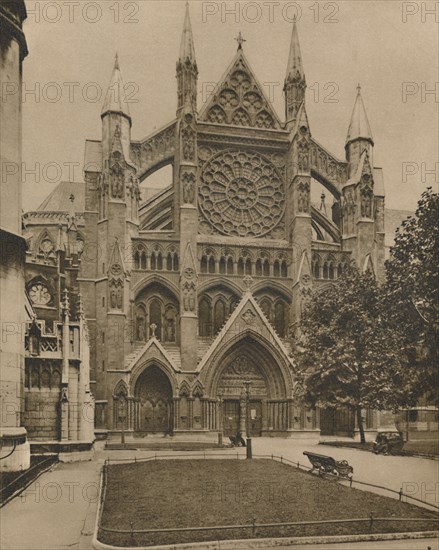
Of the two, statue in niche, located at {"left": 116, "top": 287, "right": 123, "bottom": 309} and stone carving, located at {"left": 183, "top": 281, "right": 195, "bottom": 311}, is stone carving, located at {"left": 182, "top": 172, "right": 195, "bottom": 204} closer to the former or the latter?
stone carving, located at {"left": 183, "top": 281, "right": 195, "bottom": 311}

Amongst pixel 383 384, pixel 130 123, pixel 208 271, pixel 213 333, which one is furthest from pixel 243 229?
pixel 383 384

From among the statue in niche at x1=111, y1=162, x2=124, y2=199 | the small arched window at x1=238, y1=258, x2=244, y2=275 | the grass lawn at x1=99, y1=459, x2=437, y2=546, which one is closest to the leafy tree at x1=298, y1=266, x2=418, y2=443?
the small arched window at x1=238, y1=258, x2=244, y2=275

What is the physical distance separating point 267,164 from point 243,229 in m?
4.72

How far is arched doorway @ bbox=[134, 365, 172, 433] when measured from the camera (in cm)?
4162

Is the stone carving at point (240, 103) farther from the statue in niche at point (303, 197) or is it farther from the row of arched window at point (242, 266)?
the row of arched window at point (242, 266)

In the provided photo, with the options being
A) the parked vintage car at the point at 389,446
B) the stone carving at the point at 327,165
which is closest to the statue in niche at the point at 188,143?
the stone carving at the point at 327,165

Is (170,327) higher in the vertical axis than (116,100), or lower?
lower

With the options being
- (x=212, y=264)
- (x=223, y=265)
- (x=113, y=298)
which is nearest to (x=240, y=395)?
(x=223, y=265)

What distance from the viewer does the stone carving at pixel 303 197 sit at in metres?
44.8

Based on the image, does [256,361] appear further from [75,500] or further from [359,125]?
[75,500]

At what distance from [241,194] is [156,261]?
7.46 m

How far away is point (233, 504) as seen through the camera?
1477 cm

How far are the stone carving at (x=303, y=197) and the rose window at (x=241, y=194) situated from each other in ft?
6.75

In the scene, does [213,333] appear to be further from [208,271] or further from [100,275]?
[100,275]
